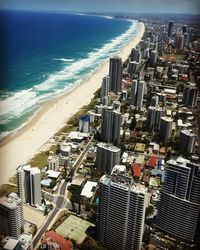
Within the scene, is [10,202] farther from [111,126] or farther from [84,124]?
[84,124]

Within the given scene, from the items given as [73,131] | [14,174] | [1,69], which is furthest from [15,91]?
[1,69]

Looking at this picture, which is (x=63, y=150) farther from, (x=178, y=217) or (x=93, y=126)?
(x=178, y=217)

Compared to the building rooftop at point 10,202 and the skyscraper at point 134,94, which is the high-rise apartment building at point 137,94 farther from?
the building rooftop at point 10,202

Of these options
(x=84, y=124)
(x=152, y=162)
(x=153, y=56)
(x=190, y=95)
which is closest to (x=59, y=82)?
(x=153, y=56)

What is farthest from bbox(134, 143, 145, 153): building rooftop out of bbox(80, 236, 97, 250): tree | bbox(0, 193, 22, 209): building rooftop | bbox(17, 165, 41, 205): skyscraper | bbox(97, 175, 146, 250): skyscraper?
bbox(0, 193, 22, 209): building rooftop

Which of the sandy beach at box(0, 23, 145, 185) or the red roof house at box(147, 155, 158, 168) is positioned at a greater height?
the red roof house at box(147, 155, 158, 168)

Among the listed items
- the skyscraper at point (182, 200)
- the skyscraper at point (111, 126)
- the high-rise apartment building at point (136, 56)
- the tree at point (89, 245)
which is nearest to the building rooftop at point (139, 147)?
the skyscraper at point (111, 126)

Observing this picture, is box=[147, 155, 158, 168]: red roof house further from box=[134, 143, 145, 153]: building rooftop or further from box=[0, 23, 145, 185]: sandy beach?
box=[0, 23, 145, 185]: sandy beach
